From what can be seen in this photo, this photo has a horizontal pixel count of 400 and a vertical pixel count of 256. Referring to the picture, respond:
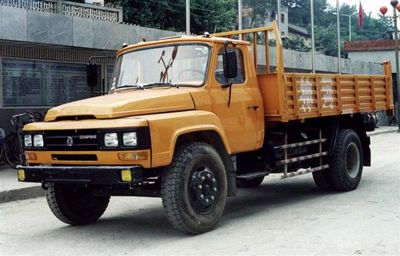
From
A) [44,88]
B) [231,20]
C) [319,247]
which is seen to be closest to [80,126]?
[319,247]

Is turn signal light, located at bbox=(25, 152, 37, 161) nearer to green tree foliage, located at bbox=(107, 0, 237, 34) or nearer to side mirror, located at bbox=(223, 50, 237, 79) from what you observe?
side mirror, located at bbox=(223, 50, 237, 79)

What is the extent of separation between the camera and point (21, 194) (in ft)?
33.8

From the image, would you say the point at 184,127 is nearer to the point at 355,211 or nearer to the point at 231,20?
the point at 355,211

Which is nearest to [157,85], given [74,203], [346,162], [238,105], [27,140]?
[238,105]

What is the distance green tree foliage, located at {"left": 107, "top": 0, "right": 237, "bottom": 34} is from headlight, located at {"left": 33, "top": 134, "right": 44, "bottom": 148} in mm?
24065

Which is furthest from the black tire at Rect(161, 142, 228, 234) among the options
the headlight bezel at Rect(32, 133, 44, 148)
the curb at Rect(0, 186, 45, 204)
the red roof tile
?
the red roof tile

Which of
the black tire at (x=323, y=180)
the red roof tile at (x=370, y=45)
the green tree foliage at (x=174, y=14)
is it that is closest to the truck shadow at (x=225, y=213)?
the black tire at (x=323, y=180)

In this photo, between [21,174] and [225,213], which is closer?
[21,174]

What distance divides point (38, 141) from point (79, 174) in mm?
857

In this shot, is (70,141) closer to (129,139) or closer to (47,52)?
(129,139)

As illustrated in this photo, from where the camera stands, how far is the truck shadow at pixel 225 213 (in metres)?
7.11

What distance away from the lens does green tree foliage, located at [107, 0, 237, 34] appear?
31094 millimetres

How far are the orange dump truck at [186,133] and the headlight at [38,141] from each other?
0.01m

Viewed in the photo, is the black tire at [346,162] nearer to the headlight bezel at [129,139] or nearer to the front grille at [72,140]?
the headlight bezel at [129,139]
